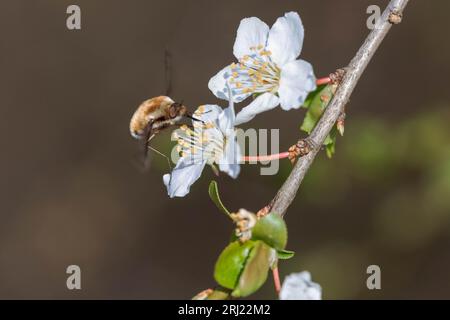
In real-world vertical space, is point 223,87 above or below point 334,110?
above

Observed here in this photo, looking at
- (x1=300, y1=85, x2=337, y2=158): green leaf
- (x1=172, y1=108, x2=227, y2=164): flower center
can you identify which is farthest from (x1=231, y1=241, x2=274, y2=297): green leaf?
(x1=300, y1=85, x2=337, y2=158): green leaf

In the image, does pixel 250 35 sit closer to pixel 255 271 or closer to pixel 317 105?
pixel 317 105

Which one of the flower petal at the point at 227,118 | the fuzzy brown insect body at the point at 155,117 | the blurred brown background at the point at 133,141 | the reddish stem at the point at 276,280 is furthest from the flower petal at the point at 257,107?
the blurred brown background at the point at 133,141

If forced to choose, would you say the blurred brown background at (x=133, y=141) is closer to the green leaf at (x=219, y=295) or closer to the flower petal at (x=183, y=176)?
the flower petal at (x=183, y=176)

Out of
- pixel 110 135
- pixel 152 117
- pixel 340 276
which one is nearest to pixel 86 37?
pixel 110 135

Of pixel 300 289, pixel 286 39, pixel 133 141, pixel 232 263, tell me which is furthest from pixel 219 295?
pixel 133 141

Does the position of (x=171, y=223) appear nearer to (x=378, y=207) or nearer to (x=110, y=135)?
(x=110, y=135)

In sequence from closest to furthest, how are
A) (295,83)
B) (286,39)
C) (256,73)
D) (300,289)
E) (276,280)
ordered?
1. (300,289)
2. (276,280)
3. (295,83)
4. (286,39)
5. (256,73)
